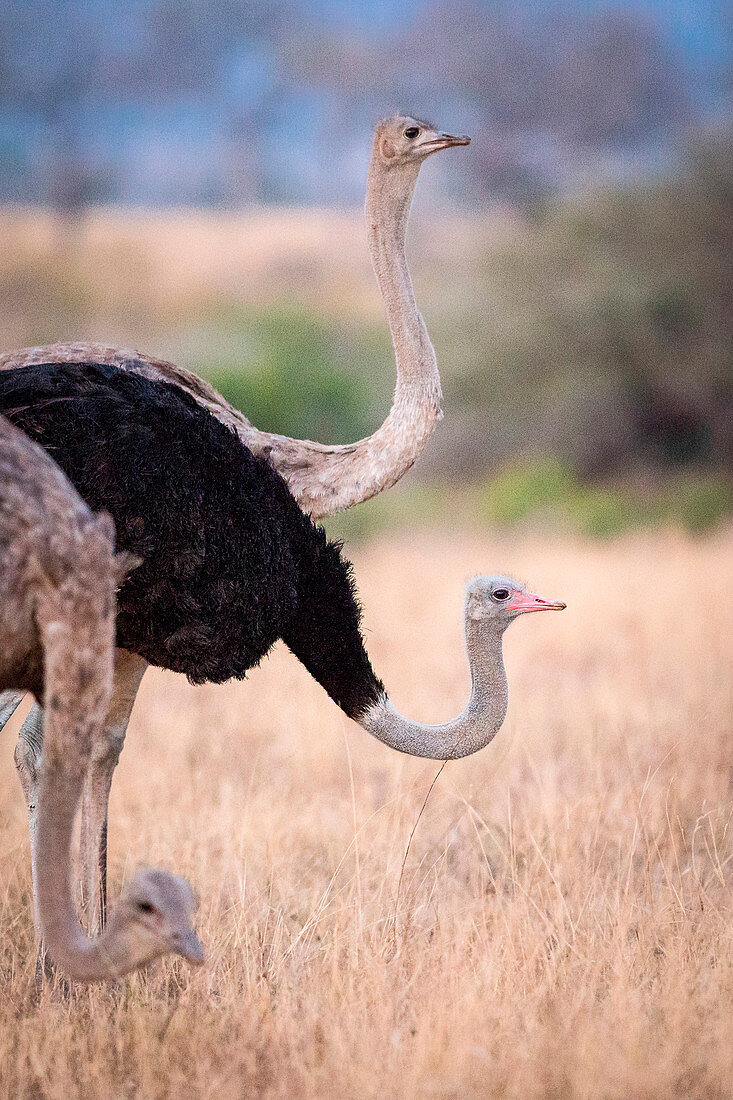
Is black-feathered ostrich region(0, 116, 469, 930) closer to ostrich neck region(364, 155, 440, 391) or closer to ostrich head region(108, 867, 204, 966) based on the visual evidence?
ostrich neck region(364, 155, 440, 391)

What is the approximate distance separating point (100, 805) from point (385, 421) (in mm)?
1728

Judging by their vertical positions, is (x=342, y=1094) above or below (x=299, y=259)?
below

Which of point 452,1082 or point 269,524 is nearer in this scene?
point 452,1082

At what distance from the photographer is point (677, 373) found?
61.0ft

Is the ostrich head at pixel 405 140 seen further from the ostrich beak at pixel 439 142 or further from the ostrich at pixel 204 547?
the ostrich at pixel 204 547

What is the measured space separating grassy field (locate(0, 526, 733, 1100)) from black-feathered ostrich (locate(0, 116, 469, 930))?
63 centimetres

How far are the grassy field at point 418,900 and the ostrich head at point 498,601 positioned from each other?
803mm

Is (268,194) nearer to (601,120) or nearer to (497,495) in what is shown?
(601,120)

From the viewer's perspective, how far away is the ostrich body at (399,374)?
13.4ft

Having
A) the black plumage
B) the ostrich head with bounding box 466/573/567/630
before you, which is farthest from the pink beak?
the black plumage

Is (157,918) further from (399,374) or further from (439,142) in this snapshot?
(439,142)

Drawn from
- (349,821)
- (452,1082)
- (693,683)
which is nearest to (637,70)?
(693,683)

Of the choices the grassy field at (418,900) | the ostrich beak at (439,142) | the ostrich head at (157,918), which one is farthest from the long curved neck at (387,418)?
the ostrich head at (157,918)

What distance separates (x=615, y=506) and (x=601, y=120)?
34.2 feet
